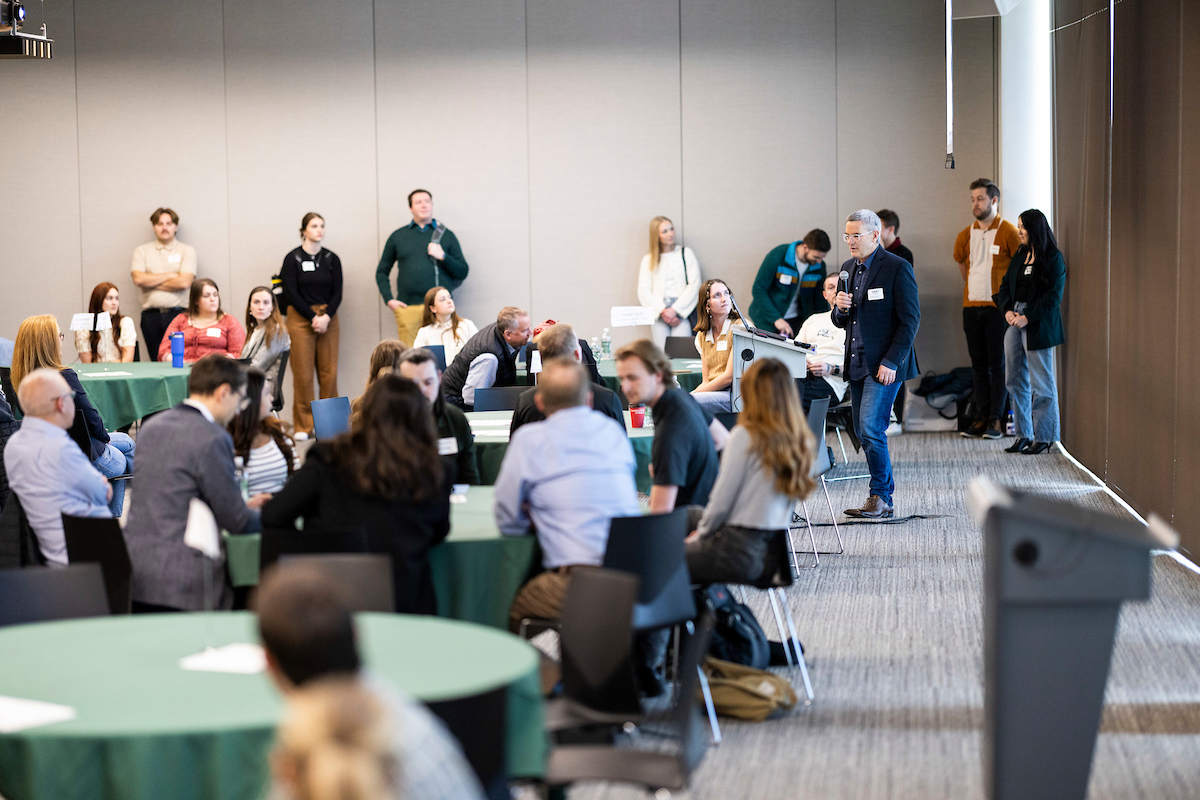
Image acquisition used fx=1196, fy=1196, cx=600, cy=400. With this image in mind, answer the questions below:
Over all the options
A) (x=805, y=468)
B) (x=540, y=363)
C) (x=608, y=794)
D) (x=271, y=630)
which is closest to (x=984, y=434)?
(x=540, y=363)

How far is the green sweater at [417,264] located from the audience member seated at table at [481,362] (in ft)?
13.1

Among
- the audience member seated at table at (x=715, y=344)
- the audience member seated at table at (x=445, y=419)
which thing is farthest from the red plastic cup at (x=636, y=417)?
the audience member seated at table at (x=715, y=344)

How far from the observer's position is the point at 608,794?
337cm

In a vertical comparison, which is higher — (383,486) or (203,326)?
(203,326)

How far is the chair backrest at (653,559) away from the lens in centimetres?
336

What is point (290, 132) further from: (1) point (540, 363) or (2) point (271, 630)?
(2) point (271, 630)

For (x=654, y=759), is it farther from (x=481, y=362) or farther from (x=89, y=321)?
(x=89, y=321)

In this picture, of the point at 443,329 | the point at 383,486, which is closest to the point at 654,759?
the point at 383,486

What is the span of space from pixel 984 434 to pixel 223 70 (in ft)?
25.1

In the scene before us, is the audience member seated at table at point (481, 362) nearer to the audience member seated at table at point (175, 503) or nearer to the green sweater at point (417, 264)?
the audience member seated at table at point (175, 503)

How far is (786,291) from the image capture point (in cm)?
1049

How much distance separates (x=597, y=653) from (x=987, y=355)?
7788 mm

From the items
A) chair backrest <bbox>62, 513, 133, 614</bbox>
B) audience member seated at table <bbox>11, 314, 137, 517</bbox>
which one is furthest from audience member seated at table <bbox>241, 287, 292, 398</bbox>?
chair backrest <bbox>62, 513, 133, 614</bbox>

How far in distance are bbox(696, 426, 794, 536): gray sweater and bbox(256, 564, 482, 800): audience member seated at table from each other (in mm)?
2451
